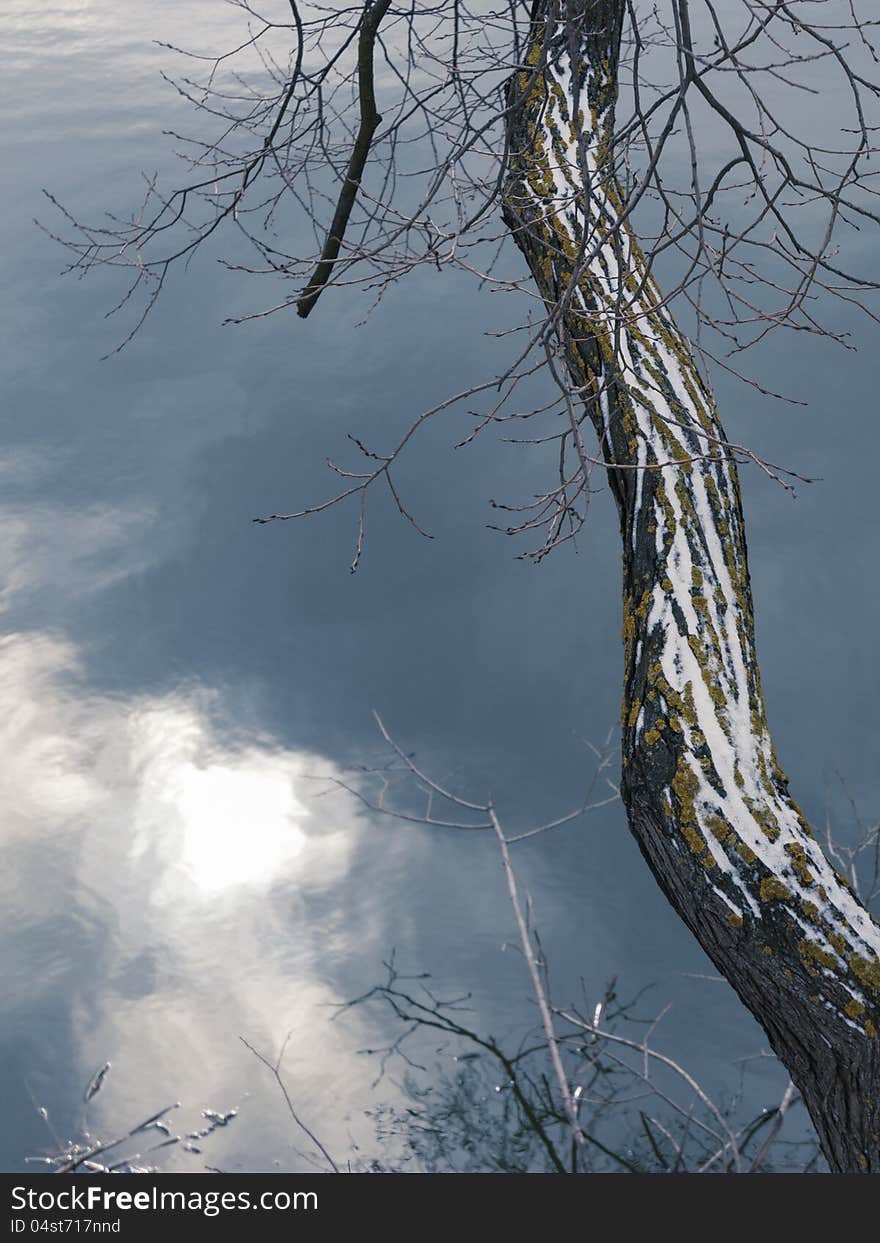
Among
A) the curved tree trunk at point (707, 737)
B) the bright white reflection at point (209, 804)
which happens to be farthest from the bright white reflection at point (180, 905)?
the curved tree trunk at point (707, 737)

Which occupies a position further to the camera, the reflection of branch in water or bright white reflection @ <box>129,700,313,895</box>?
bright white reflection @ <box>129,700,313,895</box>

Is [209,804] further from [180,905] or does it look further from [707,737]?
[707,737]

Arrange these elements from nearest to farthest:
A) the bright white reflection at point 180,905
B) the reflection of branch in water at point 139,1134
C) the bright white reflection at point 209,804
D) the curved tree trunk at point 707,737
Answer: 1. the curved tree trunk at point 707,737
2. the reflection of branch in water at point 139,1134
3. the bright white reflection at point 180,905
4. the bright white reflection at point 209,804

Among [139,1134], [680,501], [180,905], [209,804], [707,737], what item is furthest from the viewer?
[209,804]

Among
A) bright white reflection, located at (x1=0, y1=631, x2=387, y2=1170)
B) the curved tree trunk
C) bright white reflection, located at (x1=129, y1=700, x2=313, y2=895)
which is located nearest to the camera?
the curved tree trunk

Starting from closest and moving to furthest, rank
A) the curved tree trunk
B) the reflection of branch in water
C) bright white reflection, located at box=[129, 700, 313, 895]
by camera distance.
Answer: the curved tree trunk, the reflection of branch in water, bright white reflection, located at box=[129, 700, 313, 895]

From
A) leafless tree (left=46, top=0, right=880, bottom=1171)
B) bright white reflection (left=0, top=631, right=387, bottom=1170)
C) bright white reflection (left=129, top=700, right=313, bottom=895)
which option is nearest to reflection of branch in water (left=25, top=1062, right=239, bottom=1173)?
bright white reflection (left=0, top=631, right=387, bottom=1170)

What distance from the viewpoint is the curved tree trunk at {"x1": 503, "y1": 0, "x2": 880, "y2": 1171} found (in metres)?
2.67

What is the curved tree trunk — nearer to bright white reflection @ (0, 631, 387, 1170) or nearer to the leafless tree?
the leafless tree

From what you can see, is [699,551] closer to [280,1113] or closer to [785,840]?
[785,840]

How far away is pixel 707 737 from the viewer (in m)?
2.86

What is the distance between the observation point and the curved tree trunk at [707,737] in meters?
2.67

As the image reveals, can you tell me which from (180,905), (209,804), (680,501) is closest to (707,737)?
(680,501)

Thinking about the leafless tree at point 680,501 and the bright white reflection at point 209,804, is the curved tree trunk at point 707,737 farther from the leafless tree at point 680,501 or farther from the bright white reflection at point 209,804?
the bright white reflection at point 209,804
